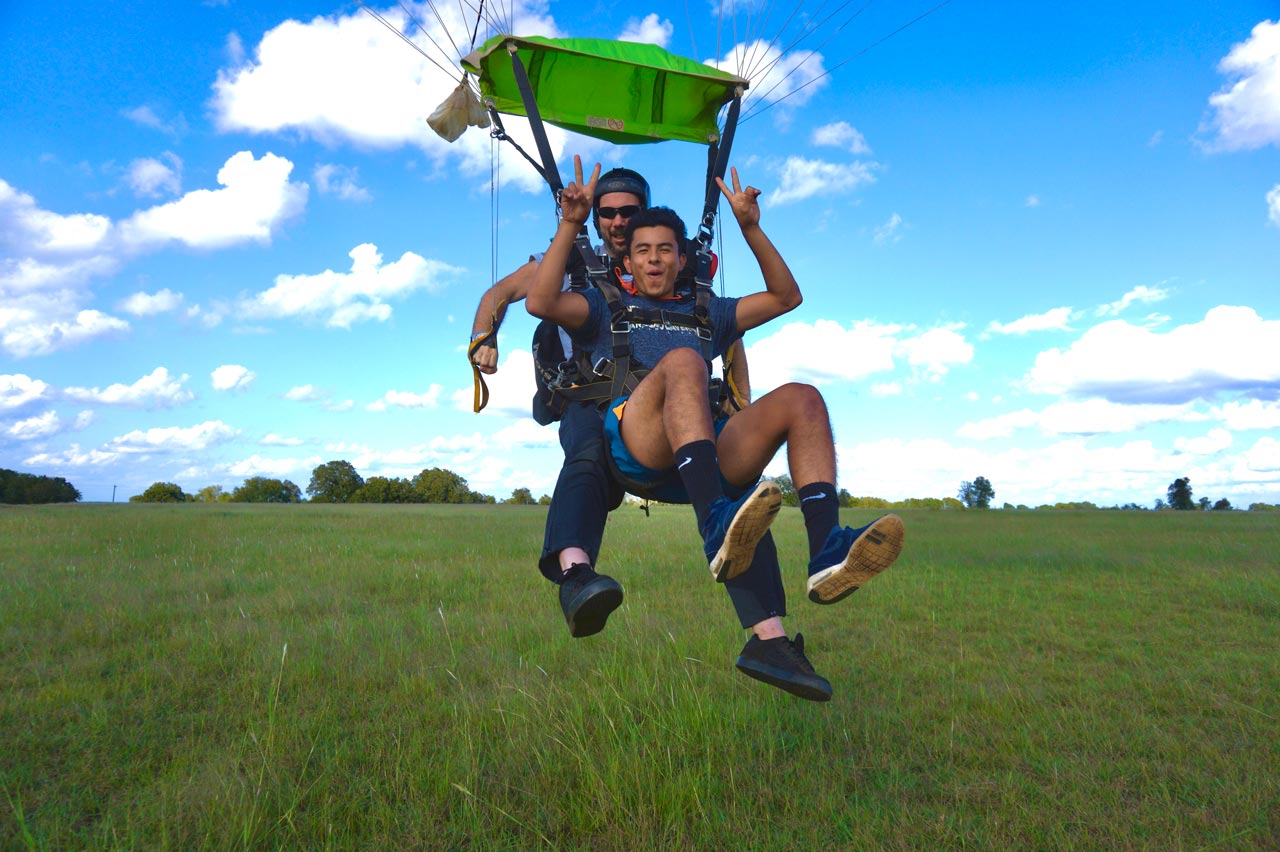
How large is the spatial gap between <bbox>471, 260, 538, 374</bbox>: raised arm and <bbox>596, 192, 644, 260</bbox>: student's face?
19.4 inches

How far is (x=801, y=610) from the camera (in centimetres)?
905

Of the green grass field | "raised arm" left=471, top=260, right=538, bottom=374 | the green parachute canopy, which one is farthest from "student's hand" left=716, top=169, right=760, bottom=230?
the green grass field

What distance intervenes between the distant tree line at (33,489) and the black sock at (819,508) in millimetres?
48541

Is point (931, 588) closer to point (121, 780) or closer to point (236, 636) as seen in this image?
point (236, 636)

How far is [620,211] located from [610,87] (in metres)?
1.24

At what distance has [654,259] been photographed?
13.7ft

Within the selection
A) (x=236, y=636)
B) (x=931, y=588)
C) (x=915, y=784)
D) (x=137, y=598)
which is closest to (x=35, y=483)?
A: (x=137, y=598)

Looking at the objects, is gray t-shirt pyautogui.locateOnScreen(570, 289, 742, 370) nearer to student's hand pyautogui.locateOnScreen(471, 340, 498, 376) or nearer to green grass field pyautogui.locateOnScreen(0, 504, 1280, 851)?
student's hand pyautogui.locateOnScreen(471, 340, 498, 376)

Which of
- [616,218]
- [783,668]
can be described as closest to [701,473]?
[783,668]

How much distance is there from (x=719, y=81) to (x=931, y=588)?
25.8ft

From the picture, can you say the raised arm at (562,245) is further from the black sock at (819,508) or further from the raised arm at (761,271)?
the black sock at (819,508)

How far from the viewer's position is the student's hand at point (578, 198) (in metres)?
3.69

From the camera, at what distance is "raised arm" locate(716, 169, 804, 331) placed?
400 centimetres

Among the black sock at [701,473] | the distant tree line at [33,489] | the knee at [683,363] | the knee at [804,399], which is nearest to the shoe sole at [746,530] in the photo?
the black sock at [701,473]
